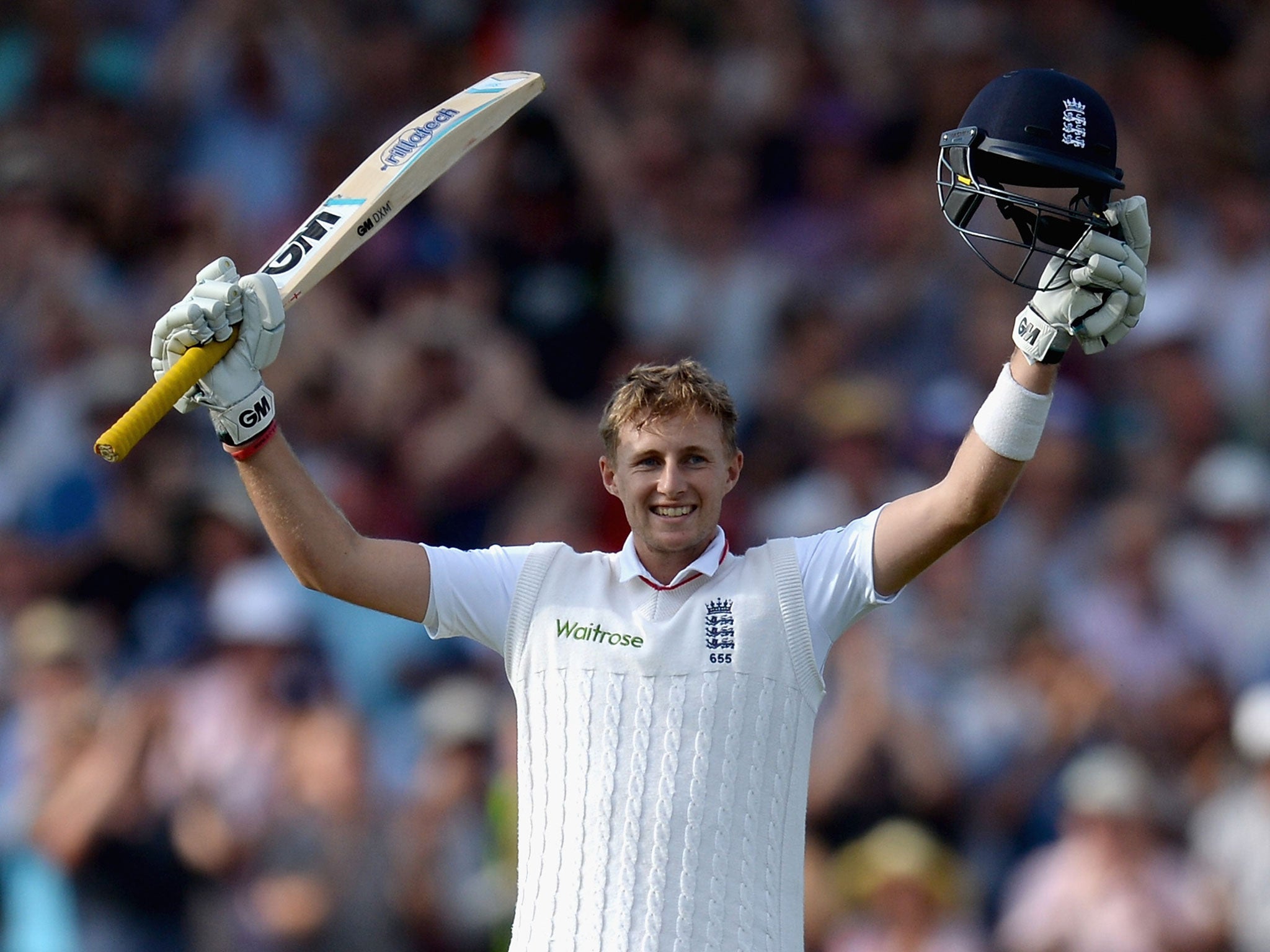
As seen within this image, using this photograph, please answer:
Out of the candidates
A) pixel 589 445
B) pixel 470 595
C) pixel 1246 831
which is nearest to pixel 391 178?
pixel 470 595

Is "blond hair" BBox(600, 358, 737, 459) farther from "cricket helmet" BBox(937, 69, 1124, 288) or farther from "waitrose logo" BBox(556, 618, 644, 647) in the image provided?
"cricket helmet" BBox(937, 69, 1124, 288)

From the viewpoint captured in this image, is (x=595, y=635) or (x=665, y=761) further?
(x=595, y=635)

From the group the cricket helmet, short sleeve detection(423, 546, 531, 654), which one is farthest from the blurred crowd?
the cricket helmet

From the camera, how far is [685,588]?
11.4 ft

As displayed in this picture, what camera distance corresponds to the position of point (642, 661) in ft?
11.0

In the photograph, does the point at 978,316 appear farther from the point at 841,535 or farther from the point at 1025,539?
the point at 841,535

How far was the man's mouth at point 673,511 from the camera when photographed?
11.3 ft

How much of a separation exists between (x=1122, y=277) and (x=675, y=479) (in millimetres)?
890

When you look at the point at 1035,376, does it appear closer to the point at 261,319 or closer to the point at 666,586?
the point at 666,586

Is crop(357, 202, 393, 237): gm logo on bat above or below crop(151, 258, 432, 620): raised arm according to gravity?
above

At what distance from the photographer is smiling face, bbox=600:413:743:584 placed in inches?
135

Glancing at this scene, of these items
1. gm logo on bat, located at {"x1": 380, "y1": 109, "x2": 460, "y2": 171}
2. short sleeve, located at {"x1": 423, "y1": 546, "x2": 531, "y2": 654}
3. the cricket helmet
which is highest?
gm logo on bat, located at {"x1": 380, "y1": 109, "x2": 460, "y2": 171}

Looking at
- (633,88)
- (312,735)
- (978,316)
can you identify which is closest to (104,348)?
(312,735)

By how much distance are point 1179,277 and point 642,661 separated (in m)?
4.98
